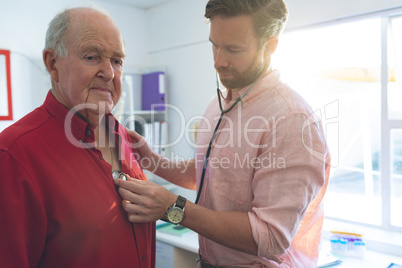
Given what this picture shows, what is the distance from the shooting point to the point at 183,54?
3.45m

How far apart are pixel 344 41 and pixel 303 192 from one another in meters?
1.96

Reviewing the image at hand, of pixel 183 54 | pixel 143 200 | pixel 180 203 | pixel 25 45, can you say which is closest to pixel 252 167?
pixel 180 203

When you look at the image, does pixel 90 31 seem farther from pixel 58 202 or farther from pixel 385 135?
pixel 385 135

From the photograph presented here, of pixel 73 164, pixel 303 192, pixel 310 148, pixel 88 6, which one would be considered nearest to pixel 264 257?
pixel 303 192

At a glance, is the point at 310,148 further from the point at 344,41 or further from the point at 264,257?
the point at 344,41

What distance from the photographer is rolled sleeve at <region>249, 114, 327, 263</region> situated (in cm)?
109

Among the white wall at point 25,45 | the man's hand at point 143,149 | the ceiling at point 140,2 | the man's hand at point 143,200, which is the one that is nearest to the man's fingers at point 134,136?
the man's hand at point 143,149

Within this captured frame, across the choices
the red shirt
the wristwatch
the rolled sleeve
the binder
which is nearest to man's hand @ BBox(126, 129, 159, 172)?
the red shirt

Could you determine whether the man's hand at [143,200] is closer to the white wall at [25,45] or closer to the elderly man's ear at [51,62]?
the elderly man's ear at [51,62]

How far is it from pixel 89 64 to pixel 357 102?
230cm

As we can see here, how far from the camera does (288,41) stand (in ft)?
9.25

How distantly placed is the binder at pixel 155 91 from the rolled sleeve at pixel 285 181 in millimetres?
2502

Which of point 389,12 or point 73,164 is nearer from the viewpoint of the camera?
point 73,164

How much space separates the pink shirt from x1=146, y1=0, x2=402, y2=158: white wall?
188 centimetres
